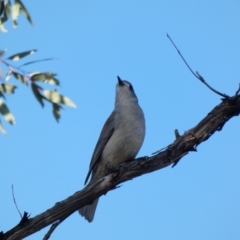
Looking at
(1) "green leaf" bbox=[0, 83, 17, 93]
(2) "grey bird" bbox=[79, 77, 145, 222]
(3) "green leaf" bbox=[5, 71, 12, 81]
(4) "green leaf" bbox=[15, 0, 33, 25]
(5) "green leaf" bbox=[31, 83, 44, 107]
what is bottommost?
(5) "green leaf" bbox=[31, 83, 44, 107]

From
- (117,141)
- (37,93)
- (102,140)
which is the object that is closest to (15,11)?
(37,93)

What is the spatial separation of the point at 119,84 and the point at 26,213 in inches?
156

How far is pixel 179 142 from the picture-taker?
4598mm

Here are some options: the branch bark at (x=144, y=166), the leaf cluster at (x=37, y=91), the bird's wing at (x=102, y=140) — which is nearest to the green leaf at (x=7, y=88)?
the leaf cluster at (x=37, y=91)

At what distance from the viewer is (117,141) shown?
6.55m

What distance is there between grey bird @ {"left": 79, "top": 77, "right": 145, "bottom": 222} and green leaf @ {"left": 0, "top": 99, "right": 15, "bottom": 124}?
119 inches

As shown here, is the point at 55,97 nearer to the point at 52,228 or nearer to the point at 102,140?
the point at 52,228

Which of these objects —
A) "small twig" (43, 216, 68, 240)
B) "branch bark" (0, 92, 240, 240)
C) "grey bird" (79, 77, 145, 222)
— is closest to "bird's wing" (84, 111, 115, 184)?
"grey bird" (79, 77, 145, 222)

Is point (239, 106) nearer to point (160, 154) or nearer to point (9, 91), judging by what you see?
point (160, 154)

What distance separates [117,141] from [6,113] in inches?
133

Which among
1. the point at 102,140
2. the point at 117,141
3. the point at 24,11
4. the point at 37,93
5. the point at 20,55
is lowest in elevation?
the point at 37,93

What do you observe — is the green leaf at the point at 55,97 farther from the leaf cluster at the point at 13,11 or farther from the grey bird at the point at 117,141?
the grey bird at the point at 117,141

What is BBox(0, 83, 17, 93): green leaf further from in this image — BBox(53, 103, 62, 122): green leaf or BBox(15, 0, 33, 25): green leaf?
BBox(15, 0, 33, 25): green leaf

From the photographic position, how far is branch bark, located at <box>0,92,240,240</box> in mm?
4344
